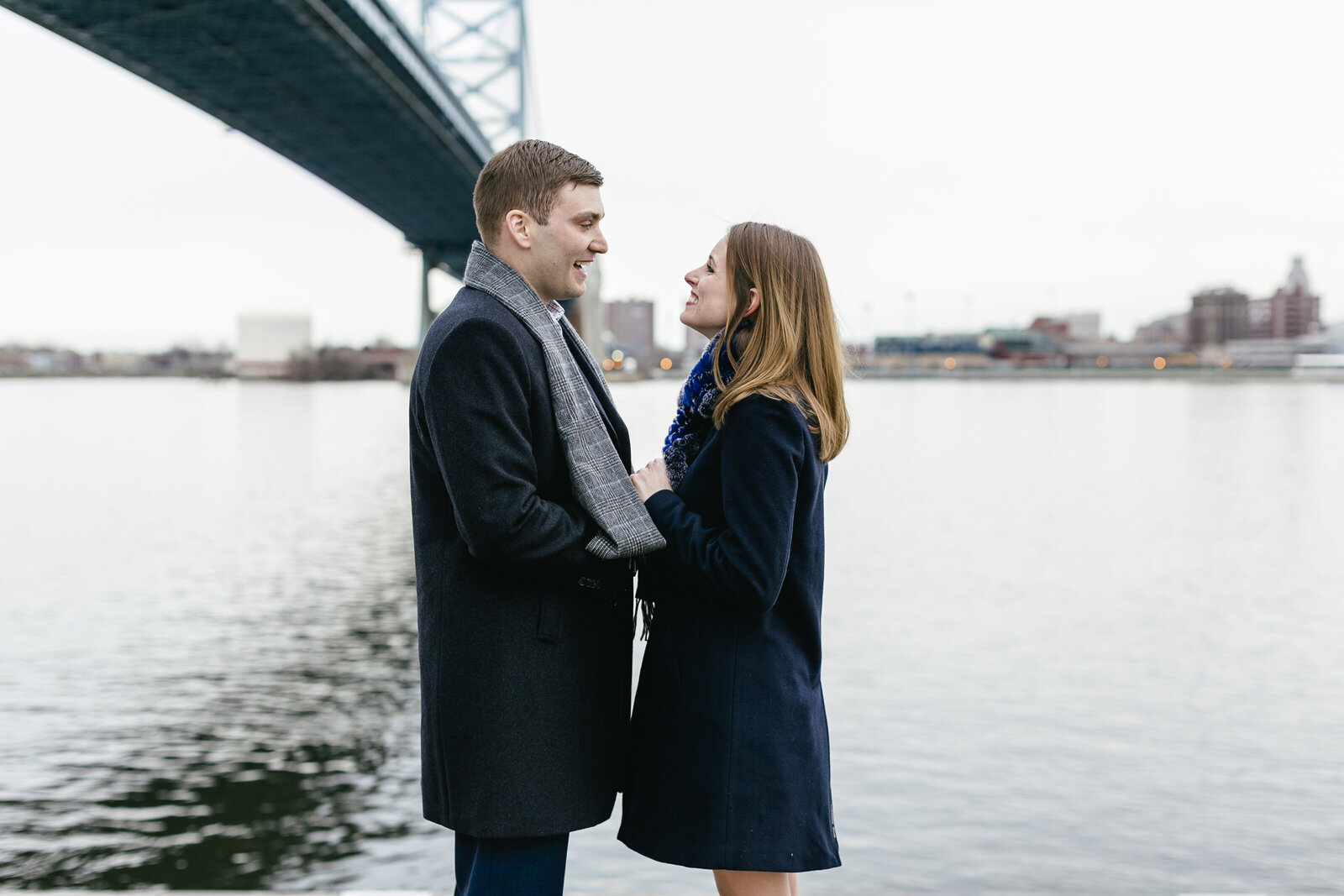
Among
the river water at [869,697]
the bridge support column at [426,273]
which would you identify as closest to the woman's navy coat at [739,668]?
the river water at [869,697]

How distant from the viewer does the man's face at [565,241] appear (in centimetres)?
177

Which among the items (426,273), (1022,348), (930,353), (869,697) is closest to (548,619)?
(869,697)

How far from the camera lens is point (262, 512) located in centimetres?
1706

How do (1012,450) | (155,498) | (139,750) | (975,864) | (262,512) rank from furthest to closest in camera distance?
(1012,450)
(155,498)
(262,512)
(139,750)
(975,864)

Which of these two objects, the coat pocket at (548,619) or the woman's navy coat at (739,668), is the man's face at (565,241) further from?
the coat pocket at (548,619)

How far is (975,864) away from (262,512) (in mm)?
13439

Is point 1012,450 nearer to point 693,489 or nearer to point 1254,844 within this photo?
point 1254,844

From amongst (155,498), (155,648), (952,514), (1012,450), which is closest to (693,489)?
(155,648)

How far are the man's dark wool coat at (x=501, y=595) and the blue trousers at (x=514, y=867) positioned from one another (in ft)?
0.12

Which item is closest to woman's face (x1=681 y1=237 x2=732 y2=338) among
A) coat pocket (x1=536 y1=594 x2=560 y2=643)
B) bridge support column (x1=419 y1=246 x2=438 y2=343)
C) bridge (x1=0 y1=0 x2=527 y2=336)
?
coat pocket (x1=536 y1=594 x2=560 y2=643)

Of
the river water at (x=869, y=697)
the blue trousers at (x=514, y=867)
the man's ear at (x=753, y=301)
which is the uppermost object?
the man's ear at (x=753, y=301)

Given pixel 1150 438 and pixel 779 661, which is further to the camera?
pixel 1150 438

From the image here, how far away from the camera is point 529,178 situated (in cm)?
176

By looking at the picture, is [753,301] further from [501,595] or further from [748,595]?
[501,595]
